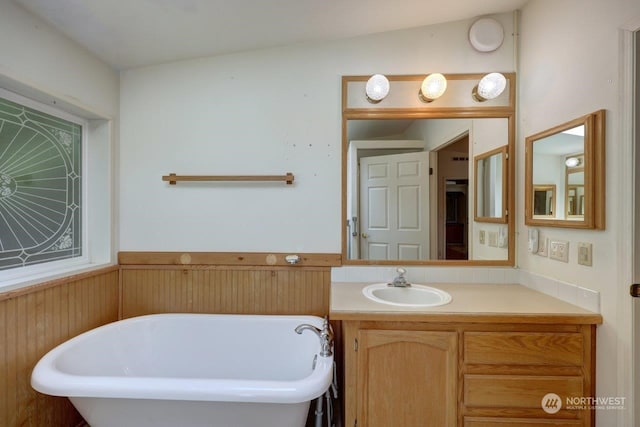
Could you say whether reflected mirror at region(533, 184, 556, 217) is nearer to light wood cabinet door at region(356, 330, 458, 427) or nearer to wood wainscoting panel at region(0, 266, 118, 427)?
light wood cabinet door at region(356, 330, 458, 427)

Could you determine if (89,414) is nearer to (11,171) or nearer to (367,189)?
(11,171)

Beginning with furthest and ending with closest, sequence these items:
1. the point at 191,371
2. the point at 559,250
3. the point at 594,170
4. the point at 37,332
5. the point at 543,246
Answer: the point at 191,371 < the point at 543,246 < the point at 559,250 < the point at 37,332 < the point at 594,170

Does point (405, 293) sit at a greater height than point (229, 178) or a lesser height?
lesser

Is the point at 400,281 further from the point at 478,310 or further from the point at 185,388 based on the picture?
the point at 185,388

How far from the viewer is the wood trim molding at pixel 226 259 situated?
181cm

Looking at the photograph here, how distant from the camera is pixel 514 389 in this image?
4.08 ft

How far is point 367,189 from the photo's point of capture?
182cm


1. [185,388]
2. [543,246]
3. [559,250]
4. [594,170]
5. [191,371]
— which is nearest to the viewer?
[185,388]

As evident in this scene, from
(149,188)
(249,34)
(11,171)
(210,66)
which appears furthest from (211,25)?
(11,171)

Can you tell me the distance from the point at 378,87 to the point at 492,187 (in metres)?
0.96

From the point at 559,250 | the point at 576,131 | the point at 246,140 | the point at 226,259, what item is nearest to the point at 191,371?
the point at 226,259

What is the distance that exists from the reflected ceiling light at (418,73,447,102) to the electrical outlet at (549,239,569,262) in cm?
104

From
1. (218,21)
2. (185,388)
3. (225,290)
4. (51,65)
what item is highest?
(218,21)

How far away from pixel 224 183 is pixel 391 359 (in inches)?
55.2
